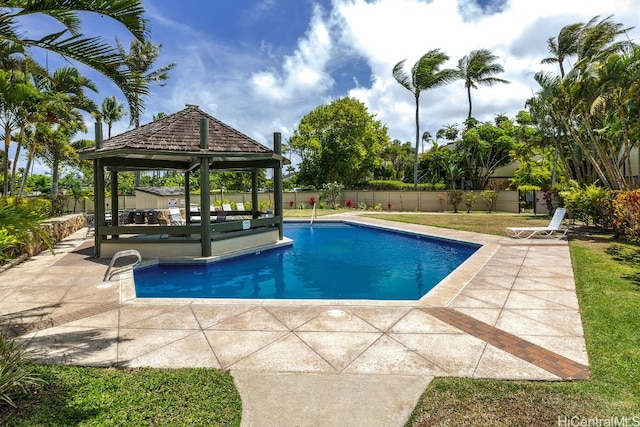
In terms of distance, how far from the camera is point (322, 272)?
9.70 meters

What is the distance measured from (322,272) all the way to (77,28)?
7165 millimetres

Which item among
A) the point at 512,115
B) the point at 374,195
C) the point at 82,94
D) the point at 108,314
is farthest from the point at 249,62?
the point at 512,115

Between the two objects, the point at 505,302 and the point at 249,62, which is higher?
the point at 249,62

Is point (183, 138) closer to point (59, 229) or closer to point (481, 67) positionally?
point (59, 229)

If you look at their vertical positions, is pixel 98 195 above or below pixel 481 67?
below

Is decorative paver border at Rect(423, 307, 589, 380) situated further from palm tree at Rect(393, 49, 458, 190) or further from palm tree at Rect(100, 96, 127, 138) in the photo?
palm tree at Rect(100, 96, 127, 138)

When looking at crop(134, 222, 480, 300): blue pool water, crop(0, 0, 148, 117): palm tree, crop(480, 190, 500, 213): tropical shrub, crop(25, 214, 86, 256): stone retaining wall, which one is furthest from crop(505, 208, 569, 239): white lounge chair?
crop(25, 214, 86, 256): stone retaining wall

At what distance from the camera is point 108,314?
5270 mm

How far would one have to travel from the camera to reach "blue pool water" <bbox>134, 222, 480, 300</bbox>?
785 cm

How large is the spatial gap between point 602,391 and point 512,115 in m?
42.3

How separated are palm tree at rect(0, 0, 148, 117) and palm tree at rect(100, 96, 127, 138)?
35589 mm

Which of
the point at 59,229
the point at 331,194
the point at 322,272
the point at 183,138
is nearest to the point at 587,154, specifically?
the point at 322,272

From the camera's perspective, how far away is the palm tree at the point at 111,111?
3528 cm

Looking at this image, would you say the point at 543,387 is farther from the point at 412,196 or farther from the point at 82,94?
the point at 412,196
